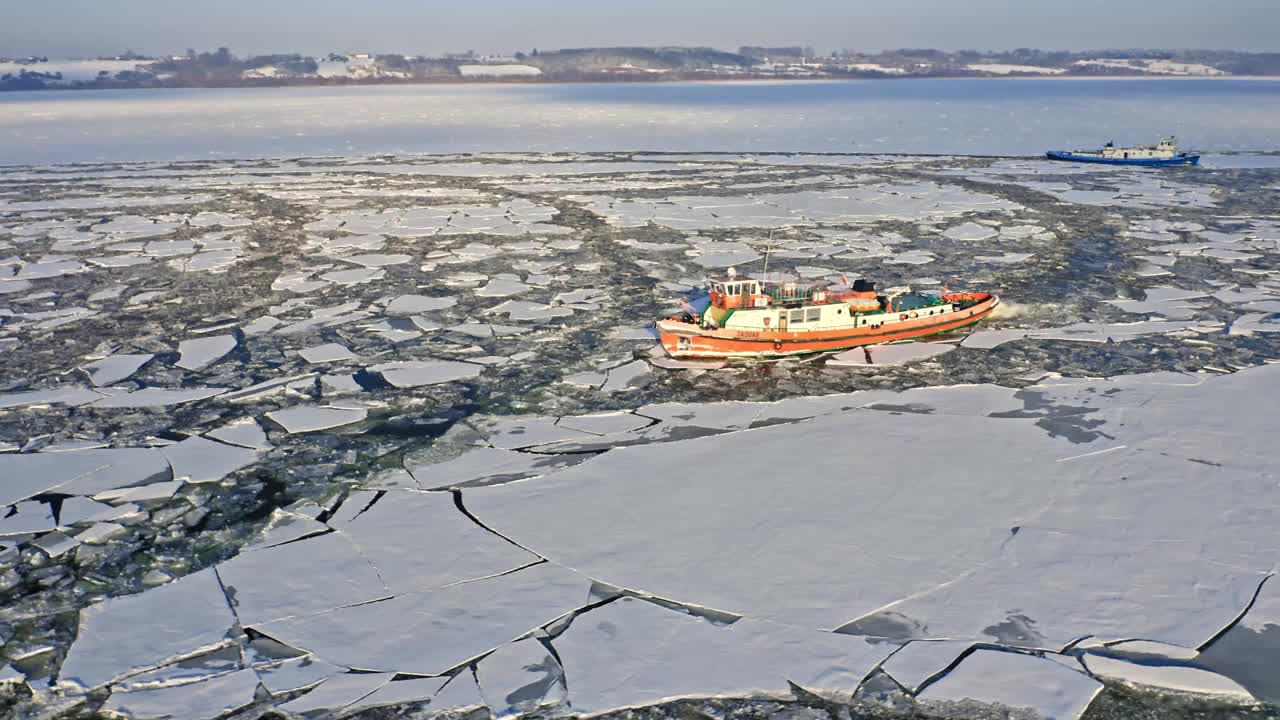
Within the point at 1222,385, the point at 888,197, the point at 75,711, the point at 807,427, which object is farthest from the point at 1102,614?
the point at 888,197

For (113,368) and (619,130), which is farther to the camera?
(619,130)

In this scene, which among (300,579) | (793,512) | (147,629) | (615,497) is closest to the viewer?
(147,629)

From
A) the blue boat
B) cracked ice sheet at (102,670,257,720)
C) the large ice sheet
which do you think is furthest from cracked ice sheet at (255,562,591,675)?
the blue boat

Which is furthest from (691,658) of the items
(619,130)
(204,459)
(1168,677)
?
(619,130)

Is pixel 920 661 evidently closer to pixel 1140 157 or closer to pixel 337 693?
pixel 337 693

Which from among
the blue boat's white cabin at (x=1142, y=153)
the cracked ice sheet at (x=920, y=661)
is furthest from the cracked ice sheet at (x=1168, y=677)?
the blue boat's white cabin at (x=1142, y=153)

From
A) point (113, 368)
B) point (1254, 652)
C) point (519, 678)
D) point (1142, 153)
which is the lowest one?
point (519, 678)
